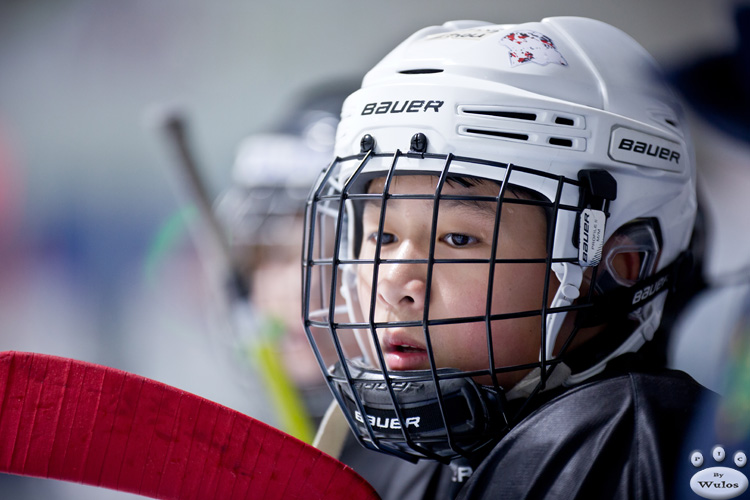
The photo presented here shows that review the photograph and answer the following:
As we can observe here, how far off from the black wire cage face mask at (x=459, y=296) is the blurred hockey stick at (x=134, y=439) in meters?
0.12

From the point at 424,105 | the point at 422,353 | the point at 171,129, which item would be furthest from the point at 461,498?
the point at 171,129

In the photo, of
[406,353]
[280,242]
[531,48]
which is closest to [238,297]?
[280,242]

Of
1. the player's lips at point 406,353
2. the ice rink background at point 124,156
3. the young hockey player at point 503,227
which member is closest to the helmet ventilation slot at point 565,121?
the young hockey player at point 503,227

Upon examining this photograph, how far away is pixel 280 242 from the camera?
5.50 feet

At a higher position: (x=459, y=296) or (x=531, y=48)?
(x=531, y=48)

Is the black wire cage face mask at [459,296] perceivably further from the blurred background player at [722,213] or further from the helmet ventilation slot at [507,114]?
the blurred background player at [722,213]

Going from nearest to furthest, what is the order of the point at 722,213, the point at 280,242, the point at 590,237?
the point at 590,237
the point at 722,213
the point at 280,242

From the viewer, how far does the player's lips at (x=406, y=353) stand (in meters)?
0.76

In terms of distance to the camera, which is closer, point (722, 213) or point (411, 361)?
point (411, 361)

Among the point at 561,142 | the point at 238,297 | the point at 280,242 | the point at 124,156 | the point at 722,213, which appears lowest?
the point at 238,297

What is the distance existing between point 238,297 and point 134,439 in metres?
1.14

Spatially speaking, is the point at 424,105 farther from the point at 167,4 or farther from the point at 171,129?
the point at 167,4

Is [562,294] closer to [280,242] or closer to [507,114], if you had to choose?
[507,114]

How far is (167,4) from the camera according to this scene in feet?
5.46
